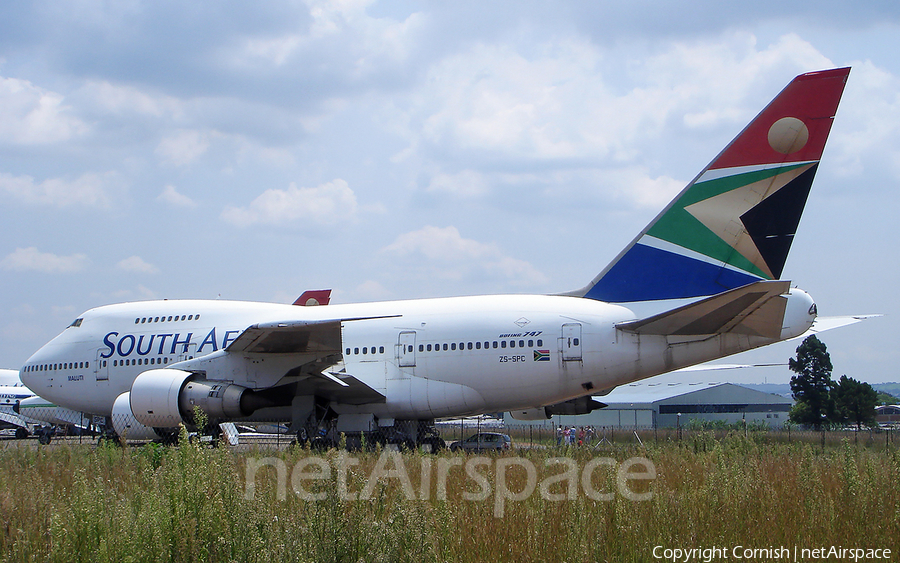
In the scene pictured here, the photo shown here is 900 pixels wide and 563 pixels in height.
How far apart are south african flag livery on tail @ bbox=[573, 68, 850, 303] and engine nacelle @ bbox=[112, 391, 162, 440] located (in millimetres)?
9565

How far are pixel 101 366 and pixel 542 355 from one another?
10596mm

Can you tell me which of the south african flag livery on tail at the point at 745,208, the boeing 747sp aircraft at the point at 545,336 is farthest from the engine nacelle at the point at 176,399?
the south african flag livery on tail at the point at 745,208

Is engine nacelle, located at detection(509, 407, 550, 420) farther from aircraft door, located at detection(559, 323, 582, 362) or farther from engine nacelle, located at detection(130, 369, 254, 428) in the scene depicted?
engine nacelle, located at detection(130, 369, 254, 428)

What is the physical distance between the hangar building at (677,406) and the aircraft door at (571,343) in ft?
83.9

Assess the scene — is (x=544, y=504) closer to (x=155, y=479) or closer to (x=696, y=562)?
(x=696, y=562)

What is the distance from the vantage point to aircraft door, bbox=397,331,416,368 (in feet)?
49.8

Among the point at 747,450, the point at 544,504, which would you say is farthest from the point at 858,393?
the point at 544,504

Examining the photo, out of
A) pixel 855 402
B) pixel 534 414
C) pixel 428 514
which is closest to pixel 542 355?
pixel 534 414

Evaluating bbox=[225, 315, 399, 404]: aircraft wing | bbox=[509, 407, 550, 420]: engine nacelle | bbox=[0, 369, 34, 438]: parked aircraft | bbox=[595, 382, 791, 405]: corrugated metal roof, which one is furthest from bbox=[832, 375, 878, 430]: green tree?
bbox=[0, 369, 34, 438]: parked aircraft

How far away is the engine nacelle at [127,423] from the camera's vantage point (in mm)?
14547

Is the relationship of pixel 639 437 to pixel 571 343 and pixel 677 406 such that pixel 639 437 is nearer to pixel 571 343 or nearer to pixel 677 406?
pixel 571 343

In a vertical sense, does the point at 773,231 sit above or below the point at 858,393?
above

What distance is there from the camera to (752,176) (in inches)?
544

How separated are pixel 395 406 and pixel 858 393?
49363mm
